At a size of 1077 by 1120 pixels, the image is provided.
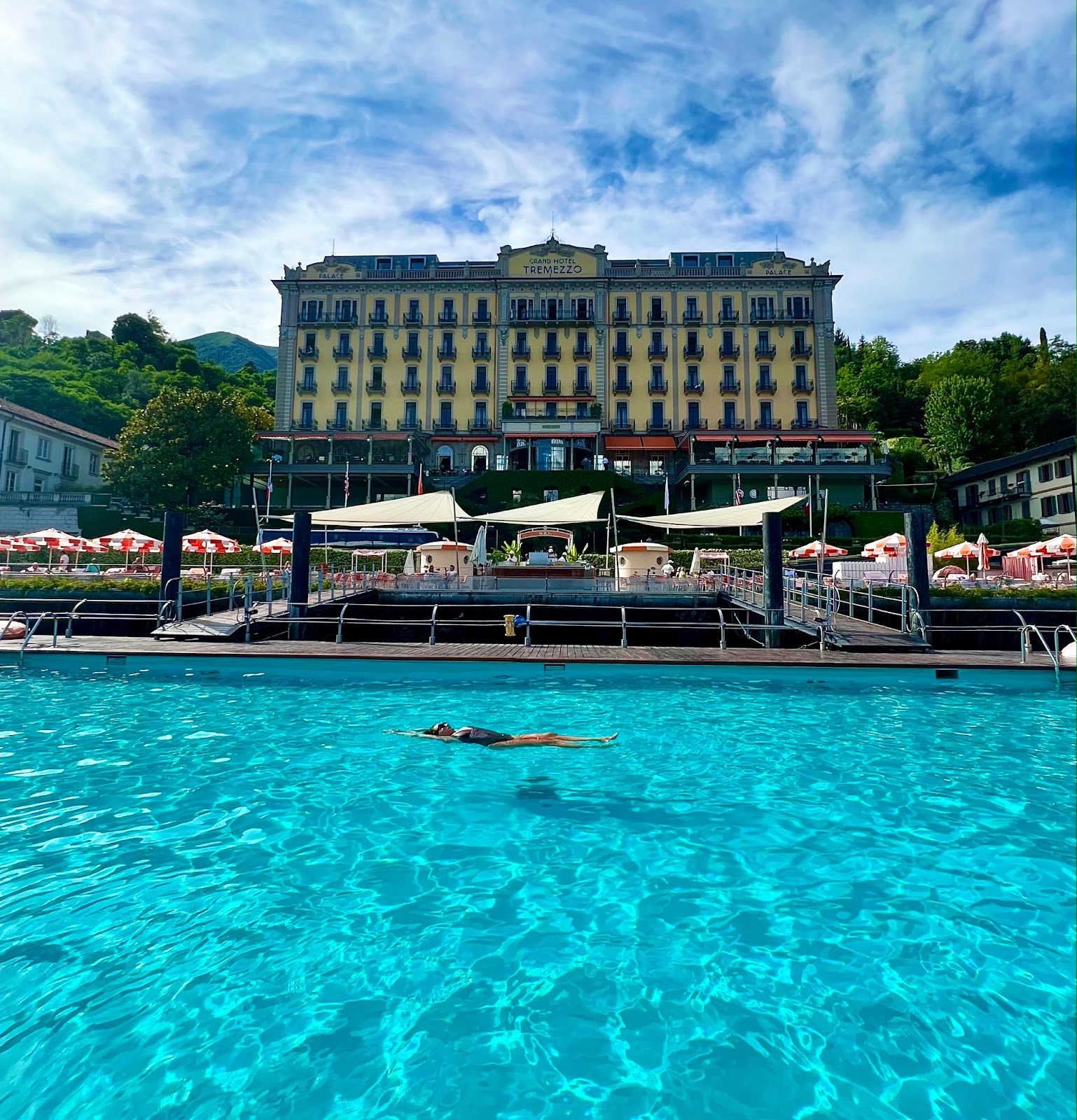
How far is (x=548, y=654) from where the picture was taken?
13141 millimetres

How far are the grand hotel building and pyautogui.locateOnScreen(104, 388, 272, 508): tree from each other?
5.47 metres

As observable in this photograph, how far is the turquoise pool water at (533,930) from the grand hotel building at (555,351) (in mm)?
47476

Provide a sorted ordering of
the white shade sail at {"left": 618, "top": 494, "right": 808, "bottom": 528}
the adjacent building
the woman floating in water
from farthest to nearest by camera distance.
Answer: the adjacent building, the white shade sail at {"left": 618, "top": 494, "right": 808, "bottom": 528}, the woman floating in water

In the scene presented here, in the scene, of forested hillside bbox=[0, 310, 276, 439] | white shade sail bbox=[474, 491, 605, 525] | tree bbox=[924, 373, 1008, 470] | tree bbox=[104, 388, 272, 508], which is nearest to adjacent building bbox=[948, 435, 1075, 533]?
tree bbox=[924, 373, 1008, 470]

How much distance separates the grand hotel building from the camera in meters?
55.7

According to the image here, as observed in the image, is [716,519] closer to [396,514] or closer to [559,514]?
[559,514]

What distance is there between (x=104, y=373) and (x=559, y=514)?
76.5 metres

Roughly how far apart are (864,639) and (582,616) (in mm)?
7066

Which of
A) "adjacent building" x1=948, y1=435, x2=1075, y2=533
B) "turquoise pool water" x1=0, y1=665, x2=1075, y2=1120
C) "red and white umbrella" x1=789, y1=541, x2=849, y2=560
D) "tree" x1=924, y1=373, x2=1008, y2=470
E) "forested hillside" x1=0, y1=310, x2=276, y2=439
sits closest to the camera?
"turquoise pool water" x1=0, y1=665, x2=1075, y2=1120

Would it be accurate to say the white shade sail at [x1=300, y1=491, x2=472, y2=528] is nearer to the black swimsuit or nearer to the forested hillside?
the black swimsuit

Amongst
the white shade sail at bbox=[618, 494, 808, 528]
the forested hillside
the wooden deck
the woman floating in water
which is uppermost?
the forested hillside

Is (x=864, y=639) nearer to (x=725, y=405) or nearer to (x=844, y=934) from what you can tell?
(x=844, y=934)

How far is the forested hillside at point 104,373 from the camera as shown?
66312 millimetres

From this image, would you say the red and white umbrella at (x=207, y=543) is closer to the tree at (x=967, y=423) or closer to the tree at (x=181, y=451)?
the tree at (x=181, y=451)
